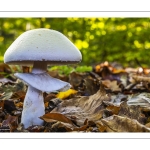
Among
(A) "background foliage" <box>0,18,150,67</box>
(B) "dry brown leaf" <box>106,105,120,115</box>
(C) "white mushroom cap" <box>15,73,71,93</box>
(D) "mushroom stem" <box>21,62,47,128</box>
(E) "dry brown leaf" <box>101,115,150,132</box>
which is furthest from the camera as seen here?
(A) "background foliage" <box>0,18,150,67</box>

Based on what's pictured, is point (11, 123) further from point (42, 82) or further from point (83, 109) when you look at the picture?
point (83, 109)

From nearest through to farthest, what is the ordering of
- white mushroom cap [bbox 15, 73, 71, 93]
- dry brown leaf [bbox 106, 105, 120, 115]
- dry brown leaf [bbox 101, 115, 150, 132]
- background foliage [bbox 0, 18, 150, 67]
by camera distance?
dry brown leaf [bbox 101, 115, 150, 132], white mushroom cap [bbox 15, 73, 71, 93], dry brown leaf [bbox 106, 105, 120, 115], background foliage [bbox 0, 18, 150, 67]

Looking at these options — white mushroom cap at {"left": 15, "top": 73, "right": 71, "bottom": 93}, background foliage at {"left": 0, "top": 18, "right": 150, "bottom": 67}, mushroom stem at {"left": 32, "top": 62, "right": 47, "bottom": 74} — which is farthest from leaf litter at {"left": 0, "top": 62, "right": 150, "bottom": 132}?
background foliage at {"left": 0, "top": 18, "right": 150, "bottom": 67}

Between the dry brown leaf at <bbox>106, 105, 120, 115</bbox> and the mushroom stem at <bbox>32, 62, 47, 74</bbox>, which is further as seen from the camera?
the dry brown leaf at <bbox>106, 105, 120, 115</bbox>

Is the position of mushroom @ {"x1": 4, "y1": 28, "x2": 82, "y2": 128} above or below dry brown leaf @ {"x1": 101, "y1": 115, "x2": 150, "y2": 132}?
above

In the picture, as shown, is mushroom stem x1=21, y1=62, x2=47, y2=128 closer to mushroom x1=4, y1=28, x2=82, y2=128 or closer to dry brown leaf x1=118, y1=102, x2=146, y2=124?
mushroom x1=4, y1=28, x2=82, y2=128

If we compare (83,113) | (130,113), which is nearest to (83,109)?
(83,113)

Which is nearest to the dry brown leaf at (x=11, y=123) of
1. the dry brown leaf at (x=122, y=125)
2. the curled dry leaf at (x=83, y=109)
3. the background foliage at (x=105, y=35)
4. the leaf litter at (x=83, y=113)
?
the leaf litter at (x=83, y=113)
